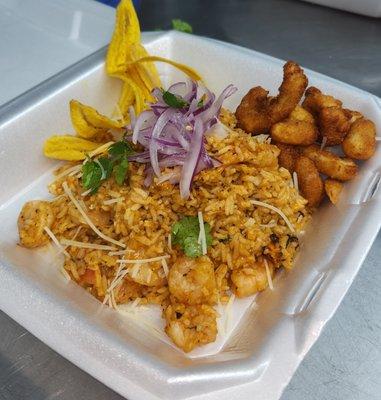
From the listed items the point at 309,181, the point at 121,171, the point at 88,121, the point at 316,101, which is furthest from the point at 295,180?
the point at 88,121

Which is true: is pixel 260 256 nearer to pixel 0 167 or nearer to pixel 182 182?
pixel 182 182

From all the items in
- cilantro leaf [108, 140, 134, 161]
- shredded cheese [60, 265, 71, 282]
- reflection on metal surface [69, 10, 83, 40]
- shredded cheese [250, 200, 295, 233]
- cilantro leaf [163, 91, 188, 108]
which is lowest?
shredded cheese [60, 265, 71, 282]

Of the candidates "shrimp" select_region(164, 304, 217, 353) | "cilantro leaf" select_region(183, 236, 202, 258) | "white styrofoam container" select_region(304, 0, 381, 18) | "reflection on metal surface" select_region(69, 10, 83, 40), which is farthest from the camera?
"white styrofoam container" select_region(304, 0, 381, 18)

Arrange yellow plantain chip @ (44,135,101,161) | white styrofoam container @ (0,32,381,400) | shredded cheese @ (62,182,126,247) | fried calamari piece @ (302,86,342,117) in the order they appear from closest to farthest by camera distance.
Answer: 1. white styrofoam container @ (0,32,381,400)
2. shredded cheese @ (62,182,126,247)
3. fried calamari piece @ (302,86,342,117)
4. yellow plantain chip @ (44,135,101,161)

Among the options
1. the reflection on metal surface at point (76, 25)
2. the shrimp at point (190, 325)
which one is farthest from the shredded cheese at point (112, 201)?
the reflection on metal surface at point (76, 25)

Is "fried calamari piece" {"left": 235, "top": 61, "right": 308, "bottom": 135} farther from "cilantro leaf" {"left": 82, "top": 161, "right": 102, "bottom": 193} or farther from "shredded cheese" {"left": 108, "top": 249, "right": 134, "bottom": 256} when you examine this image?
"shredded cheese" {"left": 108, "top": 249, "right": 134, "bottom": 256}

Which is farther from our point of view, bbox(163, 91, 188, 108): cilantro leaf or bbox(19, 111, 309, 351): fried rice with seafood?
bbox(163, 91, 188, 108): cilantro leaf

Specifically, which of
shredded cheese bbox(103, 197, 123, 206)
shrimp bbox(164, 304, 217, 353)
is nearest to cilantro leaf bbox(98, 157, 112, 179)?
shredded cheese bbox(103, 197, 123, 206)
